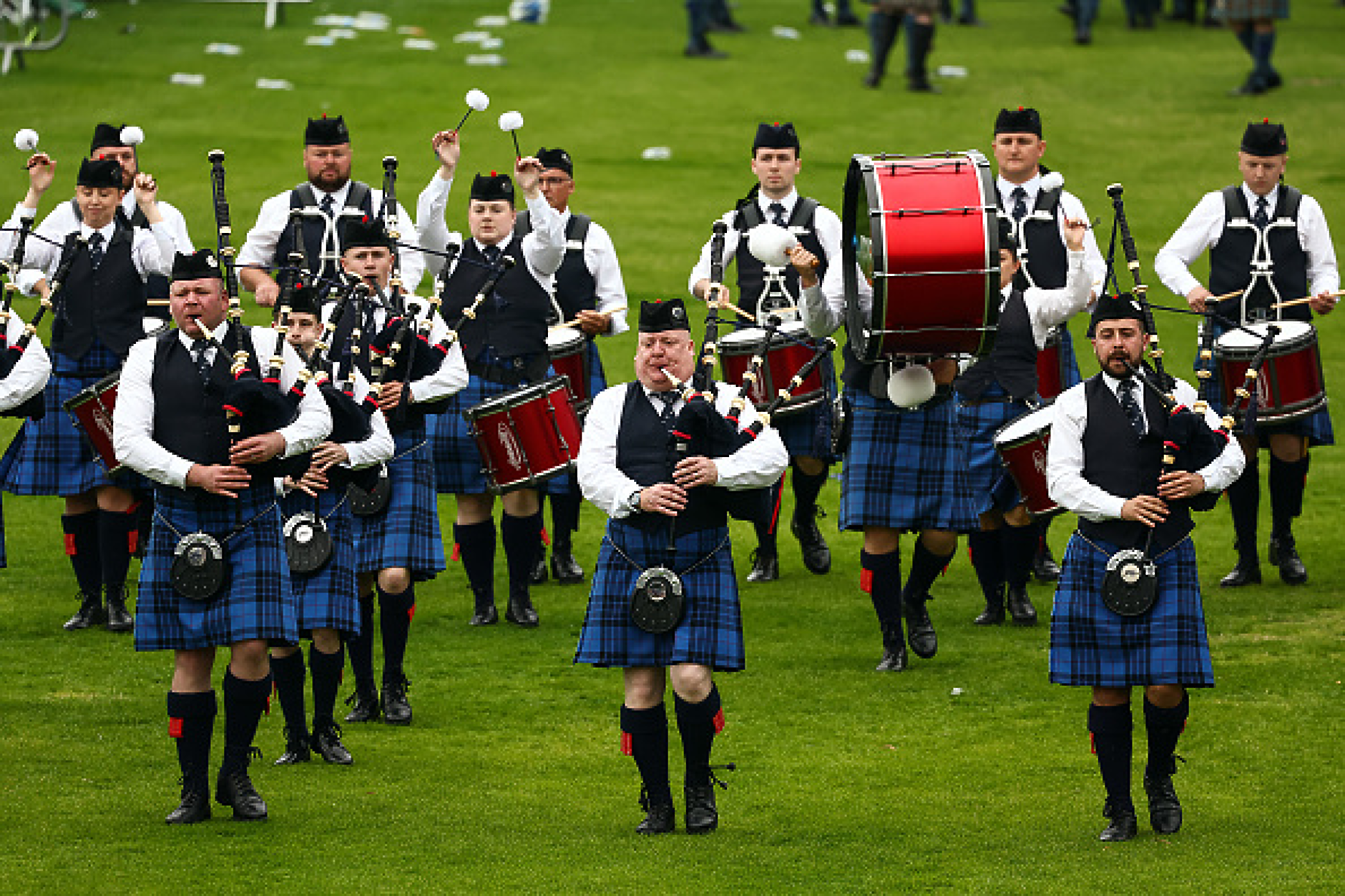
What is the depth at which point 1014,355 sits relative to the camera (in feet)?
28.4

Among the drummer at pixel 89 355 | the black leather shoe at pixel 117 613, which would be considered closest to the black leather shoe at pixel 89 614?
the drummer at pixel 89 355

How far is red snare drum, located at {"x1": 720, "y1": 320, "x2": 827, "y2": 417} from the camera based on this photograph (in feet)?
28.9

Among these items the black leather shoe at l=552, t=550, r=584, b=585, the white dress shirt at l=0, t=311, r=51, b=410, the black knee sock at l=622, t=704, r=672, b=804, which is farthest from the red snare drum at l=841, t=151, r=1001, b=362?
the black leather shoe at l=552, t=550, r=584, b=585

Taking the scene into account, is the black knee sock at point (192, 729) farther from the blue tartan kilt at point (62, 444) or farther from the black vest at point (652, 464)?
the blue tartan kilt at point (62, 444)

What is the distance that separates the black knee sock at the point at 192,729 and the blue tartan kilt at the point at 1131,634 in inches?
91.4

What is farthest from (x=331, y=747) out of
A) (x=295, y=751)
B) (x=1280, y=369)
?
(x=1280, y=369)

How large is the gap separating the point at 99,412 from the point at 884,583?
292cm

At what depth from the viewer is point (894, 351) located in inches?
266

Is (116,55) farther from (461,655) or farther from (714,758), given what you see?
(714,758)

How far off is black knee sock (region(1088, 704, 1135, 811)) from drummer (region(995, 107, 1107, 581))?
9.07ft

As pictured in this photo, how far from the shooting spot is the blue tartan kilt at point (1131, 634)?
19.6 feet

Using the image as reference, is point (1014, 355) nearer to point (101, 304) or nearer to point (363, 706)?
point (363, 706)

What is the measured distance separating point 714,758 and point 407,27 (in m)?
16.8

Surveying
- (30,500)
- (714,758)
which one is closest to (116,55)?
(30,500)
